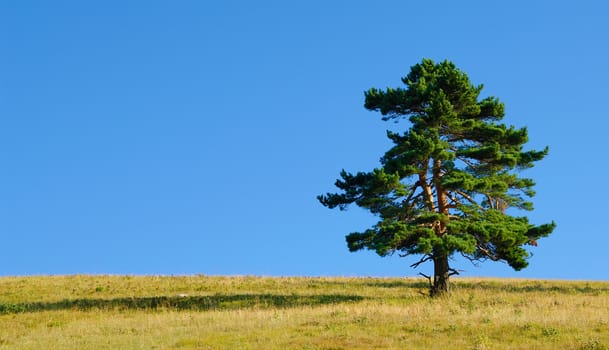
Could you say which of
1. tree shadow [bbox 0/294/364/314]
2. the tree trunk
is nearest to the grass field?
tree shadow [bbox 0/294/364/314]

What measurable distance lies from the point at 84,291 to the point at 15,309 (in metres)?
7.02

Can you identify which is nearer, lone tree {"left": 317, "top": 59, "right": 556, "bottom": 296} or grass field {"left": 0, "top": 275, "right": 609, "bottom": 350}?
grass field {"left": 0, "top": 275, "right": 609, "bottom": 350}

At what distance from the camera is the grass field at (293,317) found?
19.5 m

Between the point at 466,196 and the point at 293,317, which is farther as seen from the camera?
the point at 466,196

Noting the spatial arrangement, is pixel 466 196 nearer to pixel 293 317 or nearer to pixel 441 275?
pixel 441 275

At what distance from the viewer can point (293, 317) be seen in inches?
975

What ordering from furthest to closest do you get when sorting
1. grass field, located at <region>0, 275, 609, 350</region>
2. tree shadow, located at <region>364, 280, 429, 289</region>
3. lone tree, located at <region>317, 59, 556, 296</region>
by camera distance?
tree shadow, located at <region>364, 280, 429, 289</region> → lone tree, located at <region>317, 59, 556, 296</region> → grass field, located at <region>0, 275, 609, 350</region>

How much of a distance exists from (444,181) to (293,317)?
11.0 meters

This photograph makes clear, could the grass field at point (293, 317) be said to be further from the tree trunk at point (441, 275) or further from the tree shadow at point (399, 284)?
the tree trunk at point (441, 275)

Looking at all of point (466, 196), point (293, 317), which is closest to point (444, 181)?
point (466, 196)

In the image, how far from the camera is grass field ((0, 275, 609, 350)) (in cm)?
1947

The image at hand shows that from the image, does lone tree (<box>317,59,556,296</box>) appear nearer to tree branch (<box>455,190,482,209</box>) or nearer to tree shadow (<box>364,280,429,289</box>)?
tree branch (<box>455,190,482,209</box>)

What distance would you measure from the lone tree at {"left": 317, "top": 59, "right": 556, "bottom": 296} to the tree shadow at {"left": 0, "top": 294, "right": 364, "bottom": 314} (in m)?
3.93

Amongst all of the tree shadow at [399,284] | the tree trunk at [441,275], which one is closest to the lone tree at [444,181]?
the tree trunk at [441,275]
